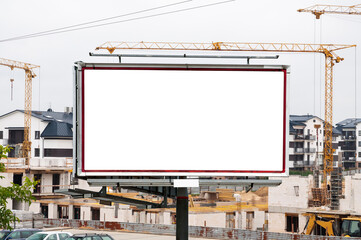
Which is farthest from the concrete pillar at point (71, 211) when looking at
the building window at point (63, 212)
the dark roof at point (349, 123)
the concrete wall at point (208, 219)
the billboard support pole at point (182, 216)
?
the dark roof at point (349, 123)

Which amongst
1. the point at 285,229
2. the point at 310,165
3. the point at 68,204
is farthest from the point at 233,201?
the point at 310,165

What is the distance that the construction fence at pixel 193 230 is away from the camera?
42500mm

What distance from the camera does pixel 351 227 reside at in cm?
4006

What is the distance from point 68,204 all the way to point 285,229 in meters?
26.1

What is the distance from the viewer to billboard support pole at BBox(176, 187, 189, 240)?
14.4 meters

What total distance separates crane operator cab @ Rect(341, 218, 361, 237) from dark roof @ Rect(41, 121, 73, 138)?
67.9 meters

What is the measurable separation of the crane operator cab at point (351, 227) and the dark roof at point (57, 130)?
67.9 metres

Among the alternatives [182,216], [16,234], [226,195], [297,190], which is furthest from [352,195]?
[182,216]

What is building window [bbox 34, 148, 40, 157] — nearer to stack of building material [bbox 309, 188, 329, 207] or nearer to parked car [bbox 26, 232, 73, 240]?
stack of building material [bbox 309, 188, 329, 207]

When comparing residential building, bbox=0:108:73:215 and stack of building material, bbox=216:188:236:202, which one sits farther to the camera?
residential building, bbox=0:108:73:215

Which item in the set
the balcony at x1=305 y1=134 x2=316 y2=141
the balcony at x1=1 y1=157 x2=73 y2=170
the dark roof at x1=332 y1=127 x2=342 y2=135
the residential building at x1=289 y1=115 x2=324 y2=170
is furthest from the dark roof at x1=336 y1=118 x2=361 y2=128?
the balcony at x1=1 y1=157 x2=73 y2=170

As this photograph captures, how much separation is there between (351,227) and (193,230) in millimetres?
11871

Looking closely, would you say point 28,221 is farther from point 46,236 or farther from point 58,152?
point 58,152

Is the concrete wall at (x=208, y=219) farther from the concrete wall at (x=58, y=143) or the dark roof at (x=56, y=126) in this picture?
the concrete wall at (x=58, y=143)
